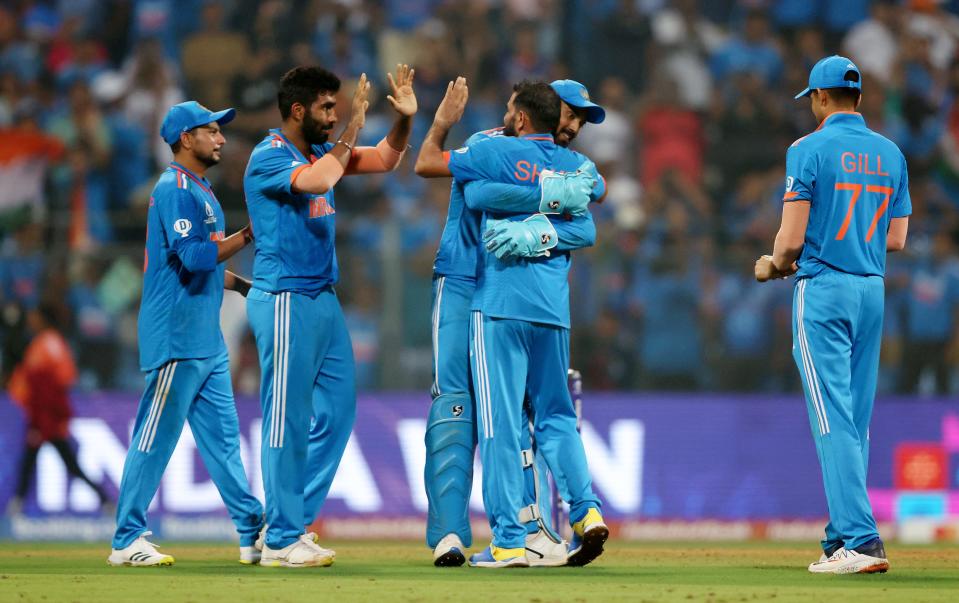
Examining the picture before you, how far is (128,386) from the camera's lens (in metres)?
12.8

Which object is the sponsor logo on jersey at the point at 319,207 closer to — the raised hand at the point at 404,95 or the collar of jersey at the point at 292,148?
the collar of jersey at the point at 292,148

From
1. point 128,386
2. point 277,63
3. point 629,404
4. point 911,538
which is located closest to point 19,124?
point 277,63

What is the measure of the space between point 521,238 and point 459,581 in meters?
1.84

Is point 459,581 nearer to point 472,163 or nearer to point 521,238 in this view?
point 521,238

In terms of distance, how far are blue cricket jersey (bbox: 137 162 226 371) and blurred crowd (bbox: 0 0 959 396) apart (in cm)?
466

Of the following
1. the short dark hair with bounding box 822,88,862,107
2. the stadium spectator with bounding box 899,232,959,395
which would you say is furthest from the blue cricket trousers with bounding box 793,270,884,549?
the stadium spectator with bounding box 899,232,959,395

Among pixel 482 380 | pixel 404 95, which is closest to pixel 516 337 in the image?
pixel 482 380

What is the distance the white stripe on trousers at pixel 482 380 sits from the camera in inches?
295

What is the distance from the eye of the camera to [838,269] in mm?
7355

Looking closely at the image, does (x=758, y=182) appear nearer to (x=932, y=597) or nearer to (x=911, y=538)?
(x=911, y=538)

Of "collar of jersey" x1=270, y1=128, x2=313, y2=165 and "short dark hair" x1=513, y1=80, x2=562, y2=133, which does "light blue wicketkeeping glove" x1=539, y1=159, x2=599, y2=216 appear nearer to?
"short dark hair" x1=513, y1=80, x2=562, y2=133

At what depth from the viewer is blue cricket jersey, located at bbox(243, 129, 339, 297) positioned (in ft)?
24.9

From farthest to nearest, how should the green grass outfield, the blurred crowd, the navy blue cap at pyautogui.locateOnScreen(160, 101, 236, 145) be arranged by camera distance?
1. the blurred crowd
2. the navy blue cap at pyautogui.locateOnScreen(160, 101, 236, 145)
3. the green grass outfield

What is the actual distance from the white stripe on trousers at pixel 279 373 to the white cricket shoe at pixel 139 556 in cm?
98
